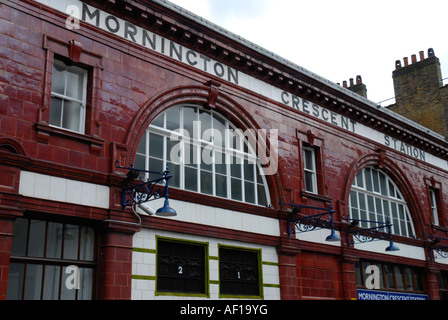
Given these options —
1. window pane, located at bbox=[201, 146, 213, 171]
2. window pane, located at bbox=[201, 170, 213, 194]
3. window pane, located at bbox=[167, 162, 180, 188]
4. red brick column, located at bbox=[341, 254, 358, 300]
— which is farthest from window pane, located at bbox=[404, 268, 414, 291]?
window pane, located at bbox=[167, 162, 180, 188]

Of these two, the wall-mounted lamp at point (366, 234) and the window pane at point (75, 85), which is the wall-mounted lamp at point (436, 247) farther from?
the window pane at point (75, 85)

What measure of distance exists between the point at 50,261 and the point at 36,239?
2.00 ft

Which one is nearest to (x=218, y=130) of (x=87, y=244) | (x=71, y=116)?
(x=71, y=116)

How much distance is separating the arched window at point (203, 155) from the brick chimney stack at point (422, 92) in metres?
19.2

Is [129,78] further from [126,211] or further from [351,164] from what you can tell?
[351,164]

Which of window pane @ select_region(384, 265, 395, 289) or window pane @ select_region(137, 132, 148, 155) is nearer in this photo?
window pane @ select_region(137, 132, 148, 155)

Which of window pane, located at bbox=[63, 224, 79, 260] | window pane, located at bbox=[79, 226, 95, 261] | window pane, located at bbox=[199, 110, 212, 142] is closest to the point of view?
window pane, located at bbox=[63, 224, 79, 260]

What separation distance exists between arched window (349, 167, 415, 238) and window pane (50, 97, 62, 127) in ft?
41.3

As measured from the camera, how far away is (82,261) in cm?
1279

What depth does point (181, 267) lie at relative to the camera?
14.7 metres

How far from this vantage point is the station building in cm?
1241

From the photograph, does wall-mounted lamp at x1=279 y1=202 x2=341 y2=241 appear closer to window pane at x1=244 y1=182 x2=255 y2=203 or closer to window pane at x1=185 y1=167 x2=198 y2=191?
window pane at x1=244 y1=182 x2=255 y2=203

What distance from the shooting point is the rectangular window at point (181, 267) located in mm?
14266

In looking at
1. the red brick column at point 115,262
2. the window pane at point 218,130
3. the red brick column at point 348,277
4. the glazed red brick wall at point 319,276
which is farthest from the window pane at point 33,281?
the red brick column at point 348,277
